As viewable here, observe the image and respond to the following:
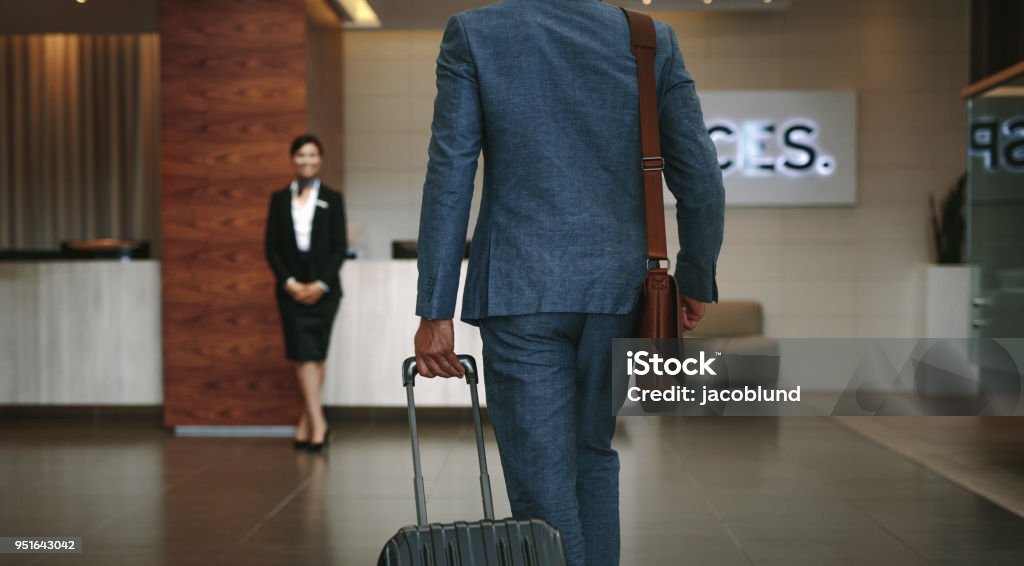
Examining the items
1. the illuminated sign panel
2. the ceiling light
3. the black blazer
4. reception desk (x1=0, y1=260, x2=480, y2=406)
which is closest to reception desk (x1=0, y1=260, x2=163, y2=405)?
reception desk (x1=0, y1=260, x2=480, y2=406)

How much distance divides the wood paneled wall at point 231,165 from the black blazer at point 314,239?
569 millimetres

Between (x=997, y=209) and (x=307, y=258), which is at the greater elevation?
(x=997, y=209)

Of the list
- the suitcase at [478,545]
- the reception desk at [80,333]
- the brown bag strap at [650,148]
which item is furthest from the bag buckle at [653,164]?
the reception desk at [80,333]

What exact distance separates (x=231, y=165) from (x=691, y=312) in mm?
4413

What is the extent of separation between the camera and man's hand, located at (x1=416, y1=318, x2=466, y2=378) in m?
1.80

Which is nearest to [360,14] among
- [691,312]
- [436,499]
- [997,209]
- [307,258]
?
[307,258]

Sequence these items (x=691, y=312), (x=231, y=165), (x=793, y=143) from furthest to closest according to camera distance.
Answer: (x=793, y=143) → (x=231, y=165) → (x=691, y=312)

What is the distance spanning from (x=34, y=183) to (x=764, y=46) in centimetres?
649

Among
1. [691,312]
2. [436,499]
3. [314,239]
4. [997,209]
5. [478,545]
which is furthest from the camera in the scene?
[997,209]

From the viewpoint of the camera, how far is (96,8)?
626 cm

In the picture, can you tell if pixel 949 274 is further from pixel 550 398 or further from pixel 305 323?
pixel 550 398

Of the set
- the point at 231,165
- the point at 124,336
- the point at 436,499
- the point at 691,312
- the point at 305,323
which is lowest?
the point at 436,499

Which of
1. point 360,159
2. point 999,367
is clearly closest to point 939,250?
point 999,367

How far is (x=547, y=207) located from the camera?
5.79 ft
